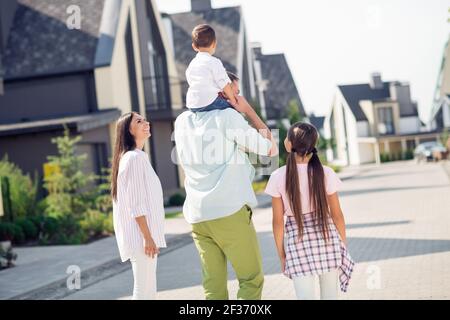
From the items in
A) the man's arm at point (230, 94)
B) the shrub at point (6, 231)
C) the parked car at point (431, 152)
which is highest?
the man's arm at point (230, 94)

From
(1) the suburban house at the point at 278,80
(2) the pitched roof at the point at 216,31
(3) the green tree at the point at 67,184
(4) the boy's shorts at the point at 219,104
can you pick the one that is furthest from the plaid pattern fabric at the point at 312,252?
(1) the suburban house at the point at 278,80

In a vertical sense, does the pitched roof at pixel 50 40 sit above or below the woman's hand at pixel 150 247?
above

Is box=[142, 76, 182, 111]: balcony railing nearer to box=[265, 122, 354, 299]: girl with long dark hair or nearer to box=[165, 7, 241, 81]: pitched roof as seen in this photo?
box=[165, 7, 241, 81]: pitched roof

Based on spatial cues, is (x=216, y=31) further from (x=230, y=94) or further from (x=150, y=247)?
(x=230, y=94)

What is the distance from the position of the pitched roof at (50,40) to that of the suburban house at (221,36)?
12949 millimetres

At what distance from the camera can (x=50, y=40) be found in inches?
1019

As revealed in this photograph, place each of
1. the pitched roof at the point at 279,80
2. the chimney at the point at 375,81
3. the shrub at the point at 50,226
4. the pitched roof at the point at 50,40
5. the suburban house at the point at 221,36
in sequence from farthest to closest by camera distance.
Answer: the chimney at the point at 375,81, the pitched roof at the point at 279,80, the suburban house at the point at 221,36, the pitched roof at the point at 50,40, the shrub at the point at 50,226

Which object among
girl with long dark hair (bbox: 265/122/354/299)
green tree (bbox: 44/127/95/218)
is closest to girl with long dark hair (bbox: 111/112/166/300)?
girl with long dark hair (bbox: 265/122/354/299)

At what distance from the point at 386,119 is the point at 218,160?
252 ft

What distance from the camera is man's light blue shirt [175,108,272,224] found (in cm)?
495

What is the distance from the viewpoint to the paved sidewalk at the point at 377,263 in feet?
27.1

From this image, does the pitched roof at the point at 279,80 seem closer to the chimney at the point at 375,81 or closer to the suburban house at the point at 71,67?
the chimney at the point at 375,81
